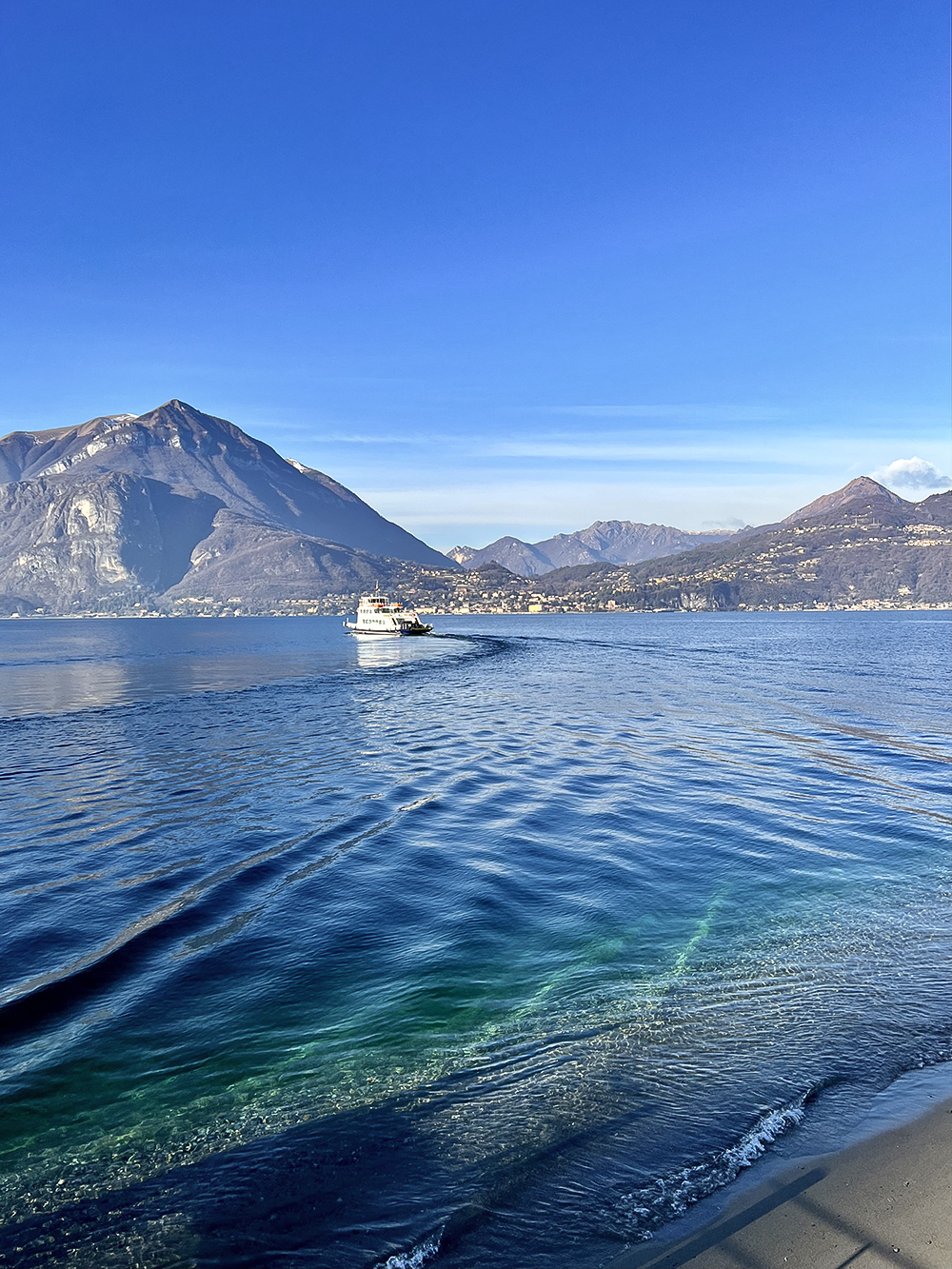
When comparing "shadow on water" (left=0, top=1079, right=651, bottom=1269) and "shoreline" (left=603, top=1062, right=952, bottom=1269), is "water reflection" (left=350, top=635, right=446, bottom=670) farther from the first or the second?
"shoreline" (left=603, top=1062, right=952, bottom=1269)

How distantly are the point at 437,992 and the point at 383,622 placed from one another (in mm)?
154284

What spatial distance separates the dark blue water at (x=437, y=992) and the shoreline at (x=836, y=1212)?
0.36m

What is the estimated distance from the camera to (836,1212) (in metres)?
6.84

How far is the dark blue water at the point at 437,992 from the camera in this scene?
7332mm

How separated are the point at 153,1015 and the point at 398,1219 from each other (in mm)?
5977

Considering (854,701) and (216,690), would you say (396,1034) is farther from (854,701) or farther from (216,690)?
(216,690)

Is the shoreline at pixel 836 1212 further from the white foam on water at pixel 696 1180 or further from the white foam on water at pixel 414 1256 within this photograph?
the white foam on water at pixel 414 1256

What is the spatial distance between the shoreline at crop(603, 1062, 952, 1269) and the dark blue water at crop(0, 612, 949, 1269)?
359mm

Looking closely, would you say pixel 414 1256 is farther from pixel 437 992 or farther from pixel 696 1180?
pixel 437 992

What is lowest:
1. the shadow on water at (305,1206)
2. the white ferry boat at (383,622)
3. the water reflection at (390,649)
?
the water reflection at (390,649)

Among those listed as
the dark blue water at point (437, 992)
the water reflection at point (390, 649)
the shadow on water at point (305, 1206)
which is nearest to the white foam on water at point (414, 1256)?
the shadow on water at point (305, 1206)

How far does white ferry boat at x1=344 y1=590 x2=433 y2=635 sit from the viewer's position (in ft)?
532

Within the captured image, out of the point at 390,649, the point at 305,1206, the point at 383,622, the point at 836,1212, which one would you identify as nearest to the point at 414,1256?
the point at 305,1206

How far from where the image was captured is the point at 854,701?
52.7 meters
